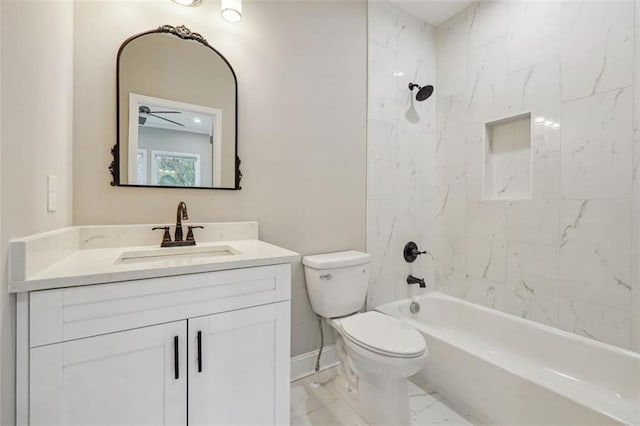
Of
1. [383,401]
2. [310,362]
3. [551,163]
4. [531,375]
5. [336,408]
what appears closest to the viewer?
[531,375]

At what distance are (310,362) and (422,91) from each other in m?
2.15

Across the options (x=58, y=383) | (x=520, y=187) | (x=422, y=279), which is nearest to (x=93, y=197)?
(x=58, y=383)

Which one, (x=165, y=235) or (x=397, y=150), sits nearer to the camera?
(x=165, y=235)

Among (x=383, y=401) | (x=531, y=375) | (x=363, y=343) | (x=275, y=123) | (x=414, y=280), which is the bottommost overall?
(x=383, y=401)

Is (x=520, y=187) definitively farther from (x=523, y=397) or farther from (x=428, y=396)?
(x=428, y=396)

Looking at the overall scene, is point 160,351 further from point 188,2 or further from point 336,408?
point 188,2

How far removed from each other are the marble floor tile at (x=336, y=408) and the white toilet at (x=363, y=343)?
71 millimetres

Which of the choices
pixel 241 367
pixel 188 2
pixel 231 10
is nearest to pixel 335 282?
pixel 241 367

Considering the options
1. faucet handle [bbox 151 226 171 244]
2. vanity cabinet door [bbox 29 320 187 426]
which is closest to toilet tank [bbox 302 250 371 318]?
faucet handle [bbox 151 226 171 244]

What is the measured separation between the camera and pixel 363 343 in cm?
136

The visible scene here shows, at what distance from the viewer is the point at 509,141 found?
6.62 feet

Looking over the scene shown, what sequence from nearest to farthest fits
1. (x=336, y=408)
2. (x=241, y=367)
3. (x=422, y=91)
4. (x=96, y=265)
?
(x=96, y=265) < (x=241, y=367) < (x=336, y=408) < (x=422, y=91)

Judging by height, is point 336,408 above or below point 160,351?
below

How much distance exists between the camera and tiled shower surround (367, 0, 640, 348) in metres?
1.48
